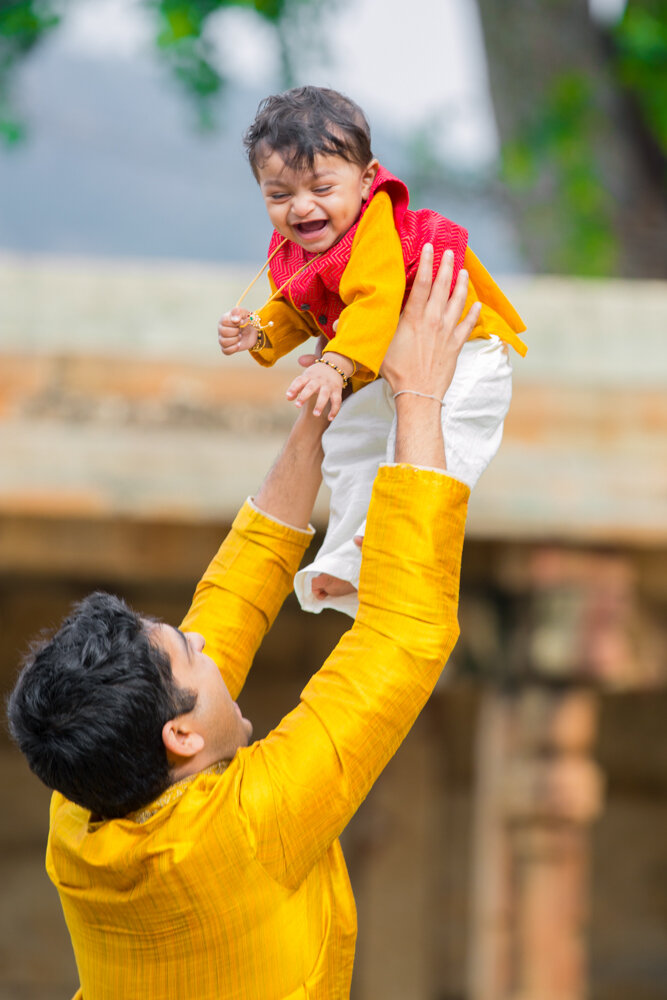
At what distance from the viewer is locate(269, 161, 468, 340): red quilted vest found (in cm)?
135

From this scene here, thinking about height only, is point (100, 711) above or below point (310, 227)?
below

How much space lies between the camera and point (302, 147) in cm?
129

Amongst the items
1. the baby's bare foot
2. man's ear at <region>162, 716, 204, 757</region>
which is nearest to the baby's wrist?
the baby's bare foot

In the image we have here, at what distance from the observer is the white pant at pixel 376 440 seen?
4.61 feet

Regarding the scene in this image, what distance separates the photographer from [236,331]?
4.68 ft

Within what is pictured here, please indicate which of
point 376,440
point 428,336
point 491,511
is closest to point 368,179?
point 428,336

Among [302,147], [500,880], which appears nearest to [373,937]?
[500,880]

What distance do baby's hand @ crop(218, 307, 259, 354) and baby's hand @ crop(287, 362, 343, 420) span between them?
18cm

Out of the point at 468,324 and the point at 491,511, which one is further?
the point at 491,511

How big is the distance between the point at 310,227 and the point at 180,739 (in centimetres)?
57

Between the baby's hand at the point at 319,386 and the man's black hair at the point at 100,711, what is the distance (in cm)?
30

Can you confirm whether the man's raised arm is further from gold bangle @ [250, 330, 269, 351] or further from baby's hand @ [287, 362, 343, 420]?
gold bangle @ [250, 330, 269, 351]

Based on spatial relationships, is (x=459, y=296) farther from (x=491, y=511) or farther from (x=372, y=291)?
(x=491, y=511)

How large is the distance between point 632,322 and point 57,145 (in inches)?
1025
